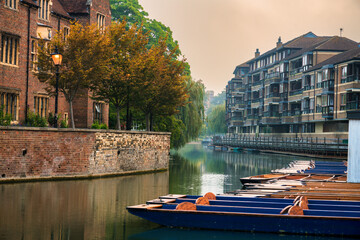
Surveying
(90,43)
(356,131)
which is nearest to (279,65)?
(90,43)

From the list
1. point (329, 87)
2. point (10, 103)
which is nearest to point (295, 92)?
point (329, 87)

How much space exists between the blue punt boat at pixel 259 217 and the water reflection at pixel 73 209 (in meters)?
Result: 0.80

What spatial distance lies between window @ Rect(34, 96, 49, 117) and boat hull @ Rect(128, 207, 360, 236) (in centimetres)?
2178

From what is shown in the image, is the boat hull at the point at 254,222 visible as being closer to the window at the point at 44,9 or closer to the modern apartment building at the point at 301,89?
the window at the point at 44,9

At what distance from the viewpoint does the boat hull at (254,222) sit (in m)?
13.5

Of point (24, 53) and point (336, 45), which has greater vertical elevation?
point (336, 45)

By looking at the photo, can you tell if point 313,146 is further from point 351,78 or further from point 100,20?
point 100,20

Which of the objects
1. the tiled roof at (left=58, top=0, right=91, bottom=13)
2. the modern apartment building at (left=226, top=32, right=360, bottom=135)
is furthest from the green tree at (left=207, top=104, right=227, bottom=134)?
the tiled roof at (left=58, top=0, right=91, bottom=13)

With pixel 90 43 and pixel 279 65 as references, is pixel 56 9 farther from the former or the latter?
pixel 279 65

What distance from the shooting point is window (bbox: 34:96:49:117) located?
3406 centimetres

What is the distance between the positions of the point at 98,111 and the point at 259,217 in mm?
28126

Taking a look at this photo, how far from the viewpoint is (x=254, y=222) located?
45.4 feet

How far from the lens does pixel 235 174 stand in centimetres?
3566

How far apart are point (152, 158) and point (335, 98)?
30.3 metres
